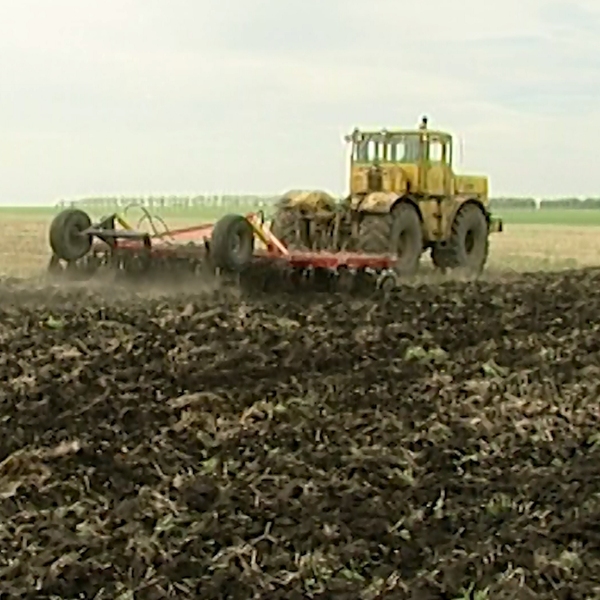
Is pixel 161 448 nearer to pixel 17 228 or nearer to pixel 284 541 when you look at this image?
pixel 284 541

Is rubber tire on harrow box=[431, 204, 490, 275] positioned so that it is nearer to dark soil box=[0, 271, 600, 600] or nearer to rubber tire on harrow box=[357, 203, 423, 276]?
rubber tire on harrow box=[357, 203, 423, 276]

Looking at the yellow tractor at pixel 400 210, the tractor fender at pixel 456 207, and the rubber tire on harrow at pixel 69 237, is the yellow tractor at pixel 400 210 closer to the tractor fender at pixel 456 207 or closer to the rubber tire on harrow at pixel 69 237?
the tractor fender at pixel 456 207

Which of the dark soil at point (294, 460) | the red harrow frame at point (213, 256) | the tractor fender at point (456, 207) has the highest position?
the tractor fender at point (456, 207)

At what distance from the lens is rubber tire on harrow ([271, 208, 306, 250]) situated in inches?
664

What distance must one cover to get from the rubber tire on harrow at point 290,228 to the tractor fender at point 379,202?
2.50 ft

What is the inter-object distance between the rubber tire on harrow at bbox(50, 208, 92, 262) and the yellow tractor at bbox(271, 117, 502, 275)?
2.64 meters

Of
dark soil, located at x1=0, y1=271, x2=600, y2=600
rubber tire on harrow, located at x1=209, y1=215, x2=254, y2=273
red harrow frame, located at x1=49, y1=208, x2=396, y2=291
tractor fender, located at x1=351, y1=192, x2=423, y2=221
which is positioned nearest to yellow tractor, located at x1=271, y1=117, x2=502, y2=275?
tractor fender, located at x1=351, y1=192, x2=423, y2=221

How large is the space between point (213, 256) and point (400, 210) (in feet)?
10.8

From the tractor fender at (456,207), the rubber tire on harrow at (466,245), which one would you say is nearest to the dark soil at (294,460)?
the tractor fender at (456,207)

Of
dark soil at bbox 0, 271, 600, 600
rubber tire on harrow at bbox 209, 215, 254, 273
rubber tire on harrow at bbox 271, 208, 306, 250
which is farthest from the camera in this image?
rubber tire on harrow at bbox 271, 208, 306, 250

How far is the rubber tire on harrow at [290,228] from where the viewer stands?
55.3ft

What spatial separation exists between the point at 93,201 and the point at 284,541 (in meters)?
65.6

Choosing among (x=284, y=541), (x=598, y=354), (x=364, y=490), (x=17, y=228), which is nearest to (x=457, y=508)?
(x=364, y=490)

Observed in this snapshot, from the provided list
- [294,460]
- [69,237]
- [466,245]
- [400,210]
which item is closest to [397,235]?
[400,210]
